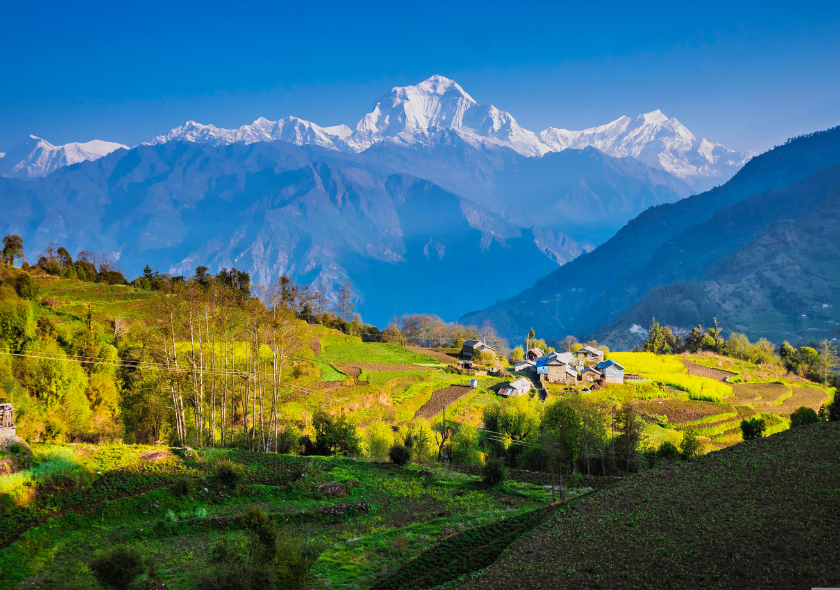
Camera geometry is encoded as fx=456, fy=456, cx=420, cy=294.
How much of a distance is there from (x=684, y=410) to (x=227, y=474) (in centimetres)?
6753

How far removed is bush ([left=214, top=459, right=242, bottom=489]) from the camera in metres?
26.1

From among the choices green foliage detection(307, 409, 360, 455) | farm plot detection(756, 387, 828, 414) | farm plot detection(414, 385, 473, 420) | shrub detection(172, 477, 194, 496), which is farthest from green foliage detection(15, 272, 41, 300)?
farm plot detection(756, 387, 828, 414)

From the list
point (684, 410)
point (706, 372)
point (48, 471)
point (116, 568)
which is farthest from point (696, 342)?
point (116, 568)

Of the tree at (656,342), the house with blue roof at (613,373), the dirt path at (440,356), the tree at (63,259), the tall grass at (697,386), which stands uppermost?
the tree at (63,259)

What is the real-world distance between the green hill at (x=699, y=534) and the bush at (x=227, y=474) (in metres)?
15.3

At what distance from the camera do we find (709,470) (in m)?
25.5

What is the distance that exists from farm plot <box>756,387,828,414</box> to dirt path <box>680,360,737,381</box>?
11.5 m

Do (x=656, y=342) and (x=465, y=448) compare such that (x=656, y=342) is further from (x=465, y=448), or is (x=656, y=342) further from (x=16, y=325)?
(x=16, y=325)

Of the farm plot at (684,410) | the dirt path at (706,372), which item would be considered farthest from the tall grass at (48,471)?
the dirt path at (706,372)

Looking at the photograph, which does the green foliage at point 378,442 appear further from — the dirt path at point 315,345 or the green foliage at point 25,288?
the green foliage at point 25,288

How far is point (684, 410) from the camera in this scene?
6944cm

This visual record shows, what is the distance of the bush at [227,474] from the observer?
2609 centimetres

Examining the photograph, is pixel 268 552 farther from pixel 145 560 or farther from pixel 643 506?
pixel 643 506

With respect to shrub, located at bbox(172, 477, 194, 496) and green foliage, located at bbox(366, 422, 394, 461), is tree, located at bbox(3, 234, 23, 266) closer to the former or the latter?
green foliage, located at bbox(366, 422, 394, 461)
